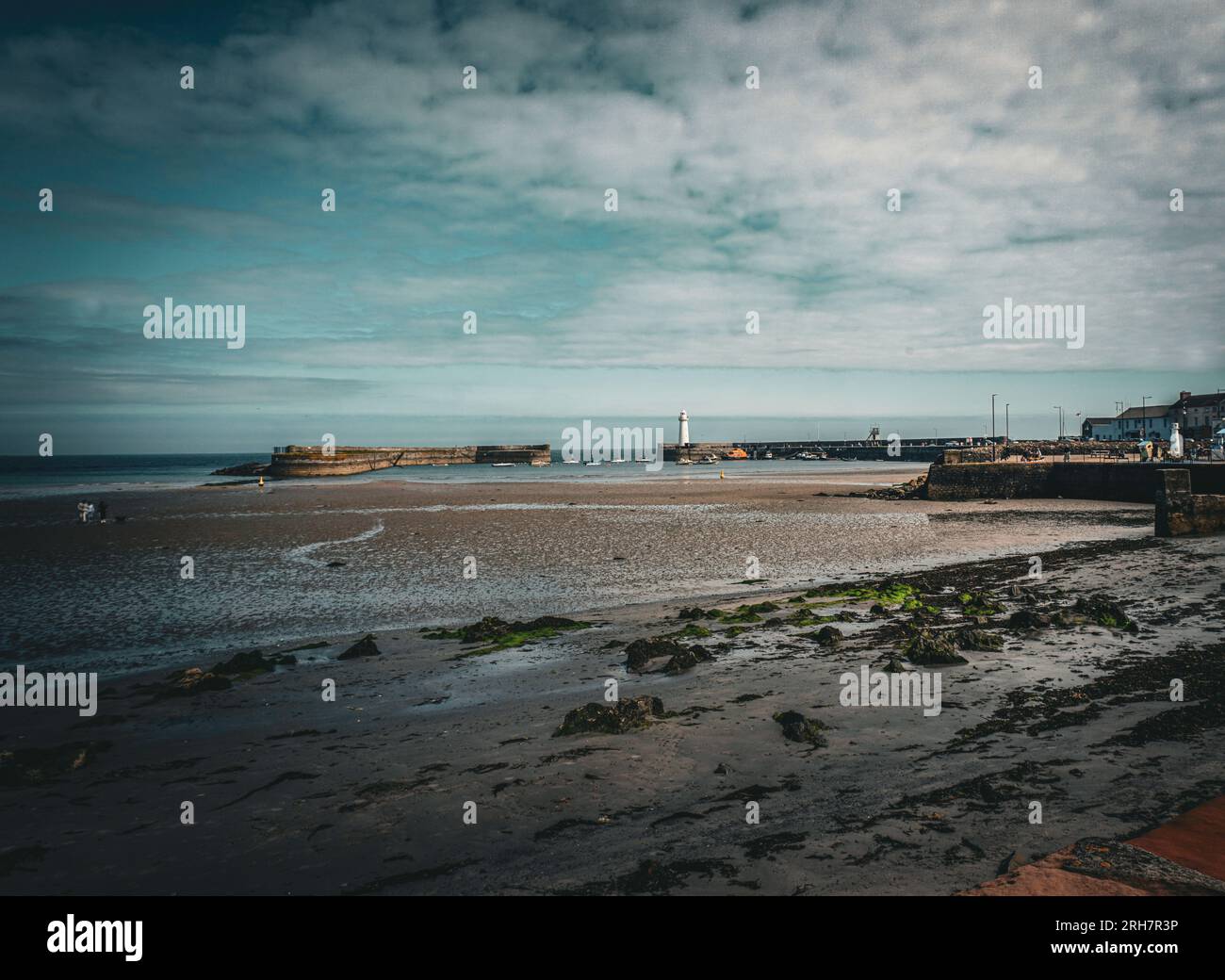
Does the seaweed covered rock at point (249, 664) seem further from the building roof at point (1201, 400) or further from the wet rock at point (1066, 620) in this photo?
the building roof at point (1201, 400)

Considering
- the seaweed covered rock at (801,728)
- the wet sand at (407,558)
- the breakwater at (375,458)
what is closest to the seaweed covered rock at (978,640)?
the seaweed covered rock at (801,728)

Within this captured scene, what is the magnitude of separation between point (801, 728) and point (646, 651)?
3724 mm

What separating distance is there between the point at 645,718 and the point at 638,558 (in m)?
15.2

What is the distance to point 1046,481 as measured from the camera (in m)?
46.7

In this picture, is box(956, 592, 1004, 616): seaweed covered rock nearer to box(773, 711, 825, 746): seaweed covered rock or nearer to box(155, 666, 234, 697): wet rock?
box(773, 711, 825, 746): seaweed covered rock

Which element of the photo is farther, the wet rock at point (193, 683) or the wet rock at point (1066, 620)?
the wet rock at point (1066, 620)

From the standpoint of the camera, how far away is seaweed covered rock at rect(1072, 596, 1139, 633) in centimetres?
1152

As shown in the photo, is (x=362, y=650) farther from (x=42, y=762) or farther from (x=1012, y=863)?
(x=1012, y=863)

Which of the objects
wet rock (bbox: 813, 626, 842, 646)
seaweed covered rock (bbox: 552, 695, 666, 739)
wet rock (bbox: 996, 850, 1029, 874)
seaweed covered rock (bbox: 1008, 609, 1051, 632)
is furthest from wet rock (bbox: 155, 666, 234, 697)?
seaweed covered rock (bbox: 1008, 609, 1051, 632)

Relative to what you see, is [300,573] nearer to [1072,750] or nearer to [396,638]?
[396,638]

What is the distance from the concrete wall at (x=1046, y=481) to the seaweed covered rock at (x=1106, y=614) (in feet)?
111

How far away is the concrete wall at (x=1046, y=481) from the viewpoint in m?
41.2

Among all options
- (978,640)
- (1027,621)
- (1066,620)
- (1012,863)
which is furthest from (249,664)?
(1066,620)

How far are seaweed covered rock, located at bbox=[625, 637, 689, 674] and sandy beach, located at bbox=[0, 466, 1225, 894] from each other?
8cm
